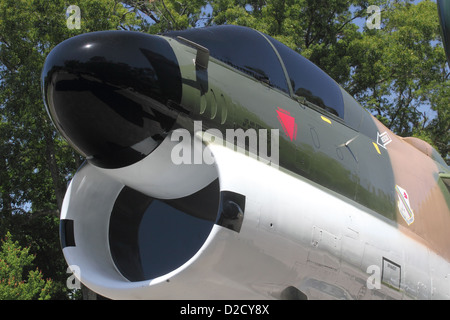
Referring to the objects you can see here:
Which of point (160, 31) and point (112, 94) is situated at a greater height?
point (160, 31)

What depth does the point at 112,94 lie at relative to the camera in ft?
10.4

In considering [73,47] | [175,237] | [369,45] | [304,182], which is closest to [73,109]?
[73,47]

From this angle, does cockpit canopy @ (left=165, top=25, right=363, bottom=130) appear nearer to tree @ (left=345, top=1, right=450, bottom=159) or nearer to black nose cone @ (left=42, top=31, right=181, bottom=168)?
black nose cone @ (left=42, top=31, right=181, bottom=168)

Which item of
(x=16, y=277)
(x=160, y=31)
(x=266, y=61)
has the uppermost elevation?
(x=160, y=31)

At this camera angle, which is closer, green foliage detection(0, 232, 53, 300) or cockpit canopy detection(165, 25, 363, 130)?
cockpit canopy detection(165, 25, 363, 130)

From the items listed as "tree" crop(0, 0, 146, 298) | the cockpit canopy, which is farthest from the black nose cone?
"tree" crop(0, 0, 146, 298)

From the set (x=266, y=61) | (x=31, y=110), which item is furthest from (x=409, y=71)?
(x=266, y=61)

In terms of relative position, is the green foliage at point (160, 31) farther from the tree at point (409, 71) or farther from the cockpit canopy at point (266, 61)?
the cockpit canopy at point (266, 61)

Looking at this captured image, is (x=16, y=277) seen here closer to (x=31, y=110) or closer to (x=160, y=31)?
(x=31, y=110)

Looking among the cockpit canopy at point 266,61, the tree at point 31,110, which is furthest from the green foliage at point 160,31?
the cockpit canopy at point 266,61

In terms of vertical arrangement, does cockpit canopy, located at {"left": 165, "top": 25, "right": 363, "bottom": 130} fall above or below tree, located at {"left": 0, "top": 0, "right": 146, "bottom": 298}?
below

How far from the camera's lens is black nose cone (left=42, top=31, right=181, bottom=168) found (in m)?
3.18

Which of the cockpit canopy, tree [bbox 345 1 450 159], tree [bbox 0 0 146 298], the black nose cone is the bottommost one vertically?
the black nose cone

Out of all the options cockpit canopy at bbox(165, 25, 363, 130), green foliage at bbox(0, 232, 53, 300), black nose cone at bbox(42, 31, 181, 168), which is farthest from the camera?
green foliage at bbox(0, 232, 53, 300)
